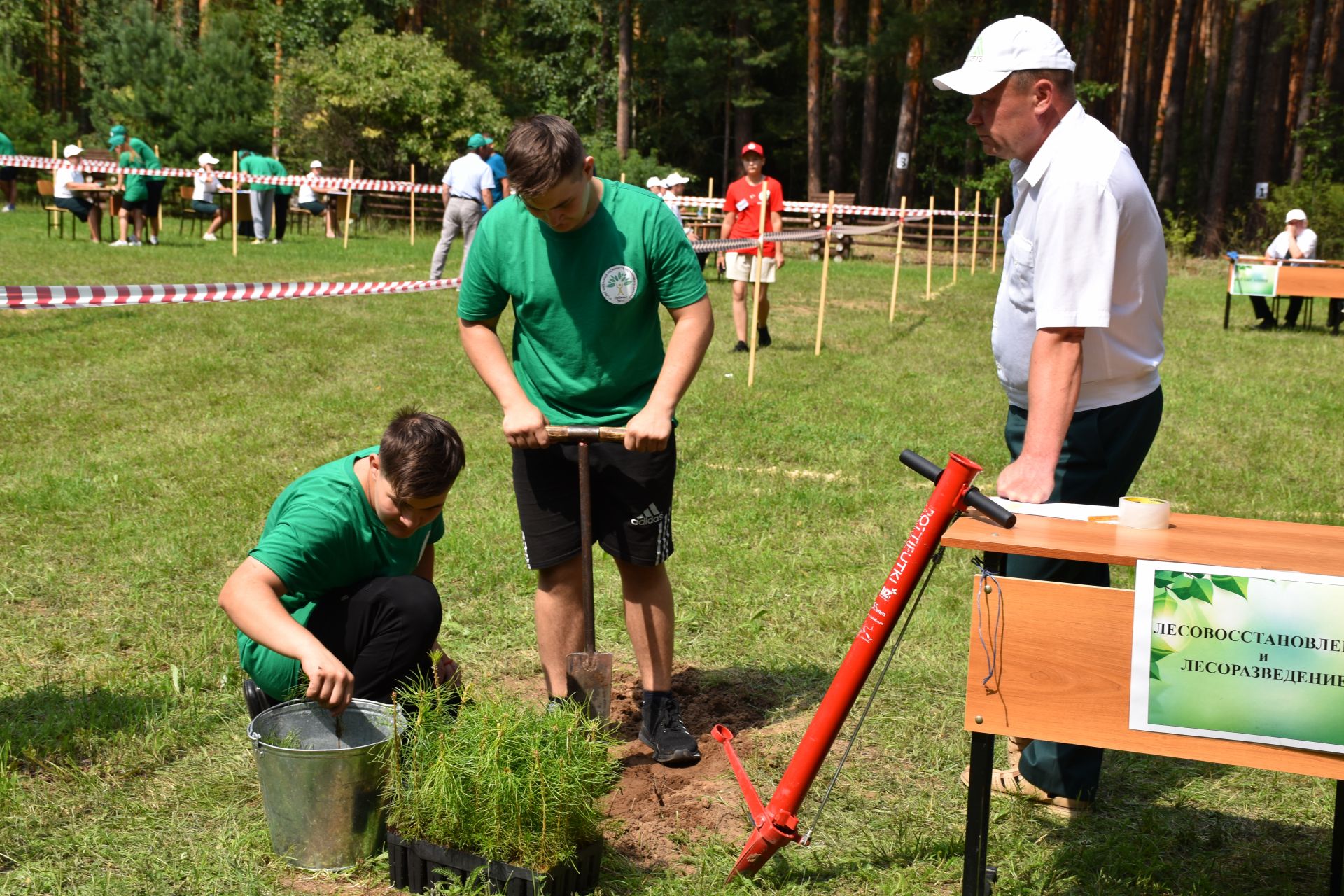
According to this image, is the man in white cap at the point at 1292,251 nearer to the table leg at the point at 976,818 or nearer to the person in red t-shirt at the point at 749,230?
the person in red t-shirt at the point at 749,230

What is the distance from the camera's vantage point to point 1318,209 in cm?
2461

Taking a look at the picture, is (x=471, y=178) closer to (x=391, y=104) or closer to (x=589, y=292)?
(x=589, y=292)

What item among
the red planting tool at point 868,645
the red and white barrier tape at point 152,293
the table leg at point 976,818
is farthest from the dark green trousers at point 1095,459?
the red and white barrier tape at point 152,293

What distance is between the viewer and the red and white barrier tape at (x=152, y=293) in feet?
27.1

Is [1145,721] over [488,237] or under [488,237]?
under

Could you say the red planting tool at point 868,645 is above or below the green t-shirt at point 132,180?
below

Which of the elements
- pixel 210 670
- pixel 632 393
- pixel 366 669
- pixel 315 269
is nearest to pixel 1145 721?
pixel 632 393

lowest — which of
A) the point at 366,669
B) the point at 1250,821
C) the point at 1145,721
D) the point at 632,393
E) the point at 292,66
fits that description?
the point at 1250,821

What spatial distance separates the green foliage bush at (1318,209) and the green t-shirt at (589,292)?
24.7m

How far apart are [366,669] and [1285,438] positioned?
307 inches

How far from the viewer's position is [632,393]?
11.6ft

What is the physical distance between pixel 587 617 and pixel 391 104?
94.2 feet

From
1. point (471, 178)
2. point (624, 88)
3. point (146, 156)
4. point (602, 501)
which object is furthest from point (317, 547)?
point (624, 88)

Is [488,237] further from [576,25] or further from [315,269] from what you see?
[576,25]
